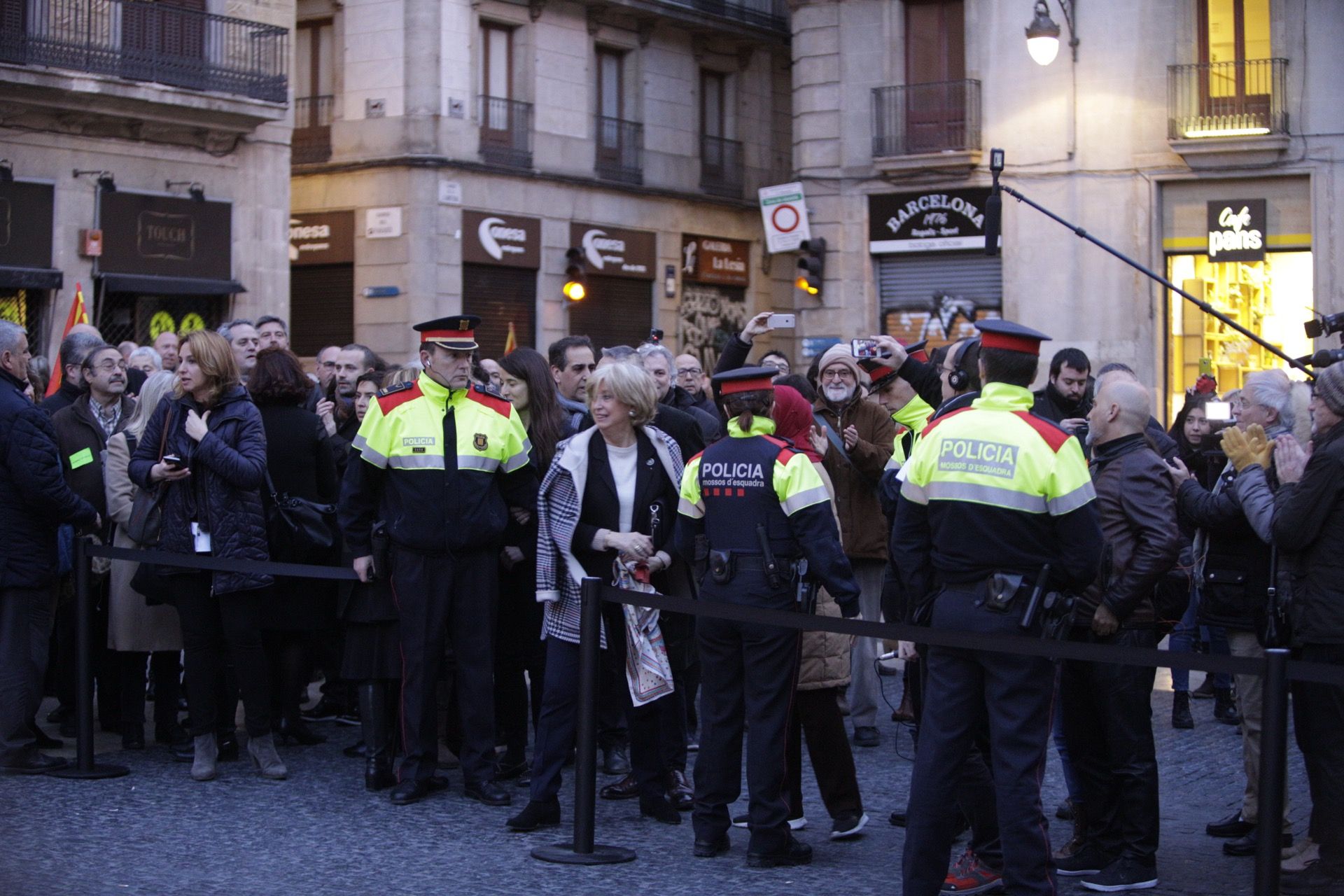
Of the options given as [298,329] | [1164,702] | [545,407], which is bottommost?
[1164,702]

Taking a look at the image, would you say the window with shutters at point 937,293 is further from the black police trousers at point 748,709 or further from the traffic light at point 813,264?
the black police trousers at point 748,709

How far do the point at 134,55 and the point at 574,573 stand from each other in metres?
15.7

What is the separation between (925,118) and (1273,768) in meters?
21.5

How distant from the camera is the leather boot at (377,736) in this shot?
25.1 ft

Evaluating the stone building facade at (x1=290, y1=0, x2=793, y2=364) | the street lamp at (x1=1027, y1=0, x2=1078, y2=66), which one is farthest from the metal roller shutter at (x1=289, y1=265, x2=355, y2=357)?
the street lamp at (x1=1027, y1=0, x2=1078, y2=66)

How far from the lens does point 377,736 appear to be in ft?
25.2

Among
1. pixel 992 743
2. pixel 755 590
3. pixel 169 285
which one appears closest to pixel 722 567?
pixel 755 590

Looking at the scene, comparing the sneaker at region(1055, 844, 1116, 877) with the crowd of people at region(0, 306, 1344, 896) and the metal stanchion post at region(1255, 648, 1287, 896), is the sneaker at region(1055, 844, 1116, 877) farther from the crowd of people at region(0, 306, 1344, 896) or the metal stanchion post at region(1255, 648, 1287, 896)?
the metal stanchion post at region(1255, 648, 1287, 896)

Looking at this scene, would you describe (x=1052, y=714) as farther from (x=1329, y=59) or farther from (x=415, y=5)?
(x=415, y=5)

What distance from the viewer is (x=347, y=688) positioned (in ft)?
31.1

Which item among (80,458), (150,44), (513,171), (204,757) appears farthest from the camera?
(513,171)

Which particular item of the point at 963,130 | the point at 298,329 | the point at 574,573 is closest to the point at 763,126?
the point at 963,130

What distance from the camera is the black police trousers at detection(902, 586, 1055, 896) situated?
5246 mm

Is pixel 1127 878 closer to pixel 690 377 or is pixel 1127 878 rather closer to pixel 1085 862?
pixel 1085 862
